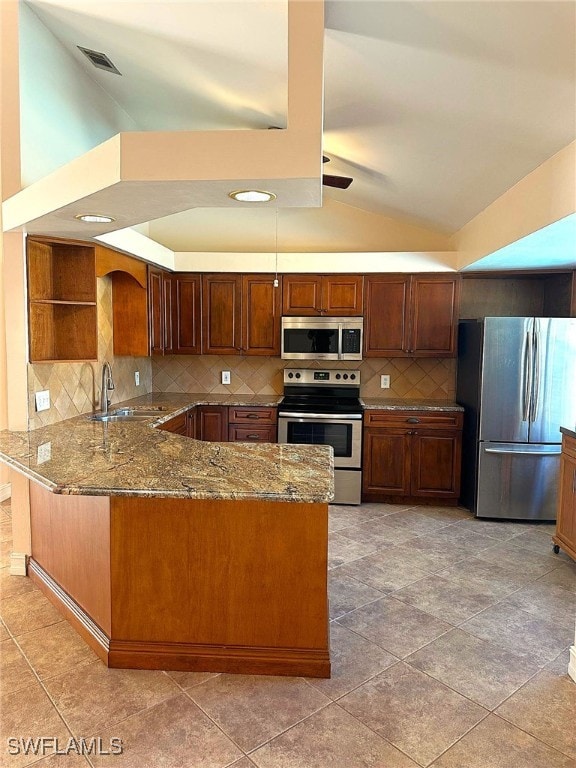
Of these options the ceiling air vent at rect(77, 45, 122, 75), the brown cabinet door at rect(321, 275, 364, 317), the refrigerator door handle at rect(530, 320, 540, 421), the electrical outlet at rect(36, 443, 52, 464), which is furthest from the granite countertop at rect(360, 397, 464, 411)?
the ceiling air vent at rect(77, 45, 122, 75)

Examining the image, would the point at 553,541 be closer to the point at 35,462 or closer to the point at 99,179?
the point at 35,462

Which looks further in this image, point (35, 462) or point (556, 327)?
point (556, 327)

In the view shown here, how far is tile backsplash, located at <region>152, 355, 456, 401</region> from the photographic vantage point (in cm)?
498

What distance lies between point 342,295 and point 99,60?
8.48ft

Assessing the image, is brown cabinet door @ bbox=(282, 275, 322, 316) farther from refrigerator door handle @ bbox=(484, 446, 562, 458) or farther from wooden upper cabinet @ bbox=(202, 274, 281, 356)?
refrigerator door handle @ bbox=(484, 446, 562, 458)

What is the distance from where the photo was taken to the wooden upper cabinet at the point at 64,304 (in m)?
3.13

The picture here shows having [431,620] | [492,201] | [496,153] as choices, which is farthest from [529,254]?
[431,620]

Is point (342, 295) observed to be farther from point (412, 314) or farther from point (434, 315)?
point (434, 315)

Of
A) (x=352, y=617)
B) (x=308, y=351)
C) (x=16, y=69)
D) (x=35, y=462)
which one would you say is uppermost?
(x=16, y=69)

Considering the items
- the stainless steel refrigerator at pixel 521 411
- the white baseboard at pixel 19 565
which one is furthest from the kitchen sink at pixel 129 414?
the stainless steel refrigerator at pixel 521 411

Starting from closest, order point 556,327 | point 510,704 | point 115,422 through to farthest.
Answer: point 510,704, point 115,422, point 556,327

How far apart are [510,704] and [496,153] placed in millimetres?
2706

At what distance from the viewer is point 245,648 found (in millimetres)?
2248

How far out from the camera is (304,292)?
474 cm
